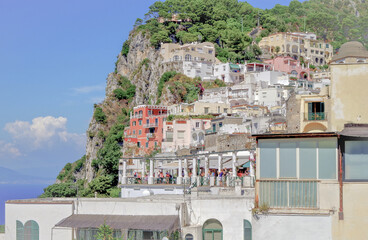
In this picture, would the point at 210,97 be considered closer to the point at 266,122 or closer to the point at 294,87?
the point at 294,87

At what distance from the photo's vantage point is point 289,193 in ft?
65.1

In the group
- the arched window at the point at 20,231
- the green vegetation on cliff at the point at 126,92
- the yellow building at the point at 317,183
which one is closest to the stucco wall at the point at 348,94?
the yellow building at the point at 317,183

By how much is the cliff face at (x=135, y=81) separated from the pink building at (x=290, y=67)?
1863 cm

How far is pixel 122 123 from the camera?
104m

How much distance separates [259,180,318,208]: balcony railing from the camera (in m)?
19.6

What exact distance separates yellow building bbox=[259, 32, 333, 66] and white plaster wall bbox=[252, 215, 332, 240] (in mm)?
99904

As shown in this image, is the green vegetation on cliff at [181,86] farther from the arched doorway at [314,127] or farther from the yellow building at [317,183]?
the yellow building at [317,183]

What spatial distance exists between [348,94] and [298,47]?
3924 inches

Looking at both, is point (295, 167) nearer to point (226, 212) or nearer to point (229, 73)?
point (226, 212)

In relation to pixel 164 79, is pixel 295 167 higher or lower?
lower

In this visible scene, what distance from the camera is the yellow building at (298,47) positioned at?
11825 cm

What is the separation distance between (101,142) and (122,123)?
528cm

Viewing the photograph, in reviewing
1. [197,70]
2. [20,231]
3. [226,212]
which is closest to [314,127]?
[226,212]

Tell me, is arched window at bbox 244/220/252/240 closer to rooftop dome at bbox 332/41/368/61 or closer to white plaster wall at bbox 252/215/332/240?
white plaster wall at bbox 252/215/332/240
